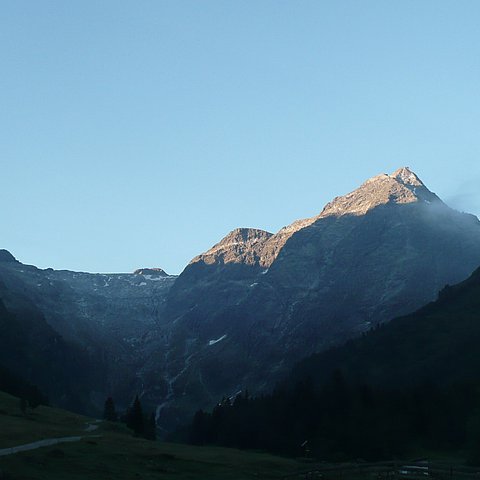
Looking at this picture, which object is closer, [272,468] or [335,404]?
[272,468]

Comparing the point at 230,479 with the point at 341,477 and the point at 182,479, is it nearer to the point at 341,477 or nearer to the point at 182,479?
the point at 182,479

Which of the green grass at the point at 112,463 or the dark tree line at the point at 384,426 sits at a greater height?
the dark tree line at the point at 384,426

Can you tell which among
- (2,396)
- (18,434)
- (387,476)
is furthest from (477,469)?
(2,396)

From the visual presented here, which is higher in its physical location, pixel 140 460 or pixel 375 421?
pixel 375 421

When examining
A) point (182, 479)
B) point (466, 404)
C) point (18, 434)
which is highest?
point (466, 404)

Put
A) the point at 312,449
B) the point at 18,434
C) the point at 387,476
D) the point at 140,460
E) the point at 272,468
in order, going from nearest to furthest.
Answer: the point at 387,476
the point at 140,460
the point at 272,468
the point at 18,434
the point at 312,449

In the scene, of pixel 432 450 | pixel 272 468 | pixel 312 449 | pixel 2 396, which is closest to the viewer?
pixel 272 468

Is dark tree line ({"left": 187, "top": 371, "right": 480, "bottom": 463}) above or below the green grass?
above

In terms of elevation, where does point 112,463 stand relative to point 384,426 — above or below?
below

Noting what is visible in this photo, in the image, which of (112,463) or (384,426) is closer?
(112,463)

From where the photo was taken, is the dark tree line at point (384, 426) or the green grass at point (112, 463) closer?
the green grass at point (112, 463)

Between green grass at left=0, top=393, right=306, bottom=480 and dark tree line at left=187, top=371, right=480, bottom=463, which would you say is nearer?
green grass at left=0, top=393, right=306, bottom=480

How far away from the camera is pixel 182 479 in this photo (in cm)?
9694

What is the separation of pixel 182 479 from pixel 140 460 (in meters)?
13.3
